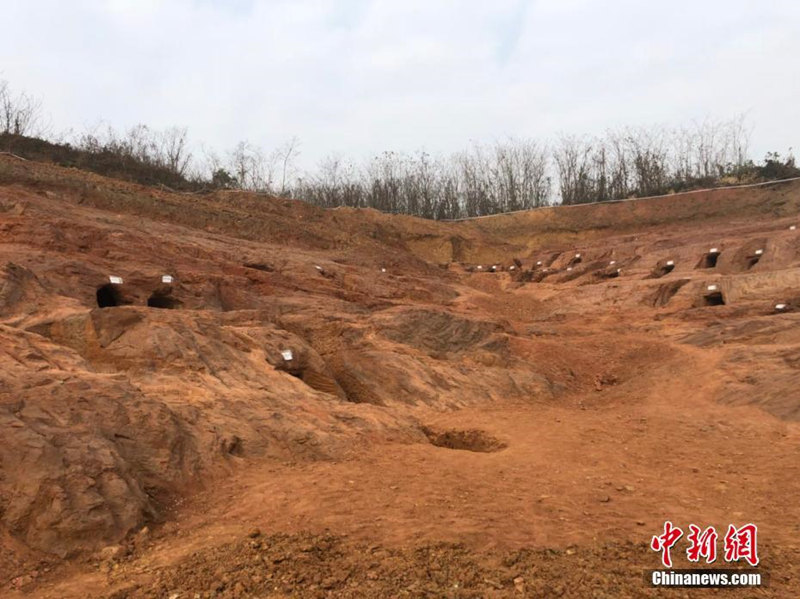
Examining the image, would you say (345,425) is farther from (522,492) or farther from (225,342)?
(522,492)

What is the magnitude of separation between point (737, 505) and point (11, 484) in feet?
21.9

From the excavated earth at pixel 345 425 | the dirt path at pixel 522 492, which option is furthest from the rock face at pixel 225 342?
the dirt path at pixel 522 492

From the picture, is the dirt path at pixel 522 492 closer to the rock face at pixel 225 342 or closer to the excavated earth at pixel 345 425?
the excavated earth at pixel 345 425

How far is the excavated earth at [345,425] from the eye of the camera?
4.01m

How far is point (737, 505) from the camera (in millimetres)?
5676

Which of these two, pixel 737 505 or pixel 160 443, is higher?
pixel 160 443

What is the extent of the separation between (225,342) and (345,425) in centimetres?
263

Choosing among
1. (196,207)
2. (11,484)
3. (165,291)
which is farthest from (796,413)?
(196,207)

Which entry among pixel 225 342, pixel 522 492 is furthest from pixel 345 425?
pixel 522 492

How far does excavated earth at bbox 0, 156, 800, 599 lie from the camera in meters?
4.01

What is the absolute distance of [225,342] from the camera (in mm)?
8938

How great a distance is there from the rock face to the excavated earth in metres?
0.04

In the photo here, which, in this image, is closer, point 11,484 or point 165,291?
point 11,484

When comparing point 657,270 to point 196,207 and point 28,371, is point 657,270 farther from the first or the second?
point 28,371
